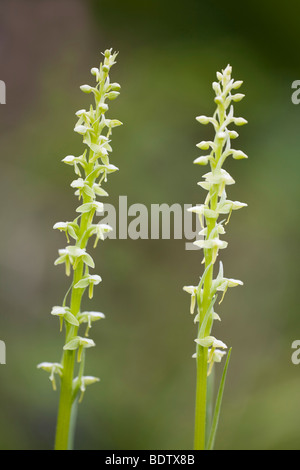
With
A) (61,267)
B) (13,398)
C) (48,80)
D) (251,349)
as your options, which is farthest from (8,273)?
Answer: (251,349)

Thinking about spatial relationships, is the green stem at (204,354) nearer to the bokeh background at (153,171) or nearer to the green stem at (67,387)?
the green stem at (67,387)

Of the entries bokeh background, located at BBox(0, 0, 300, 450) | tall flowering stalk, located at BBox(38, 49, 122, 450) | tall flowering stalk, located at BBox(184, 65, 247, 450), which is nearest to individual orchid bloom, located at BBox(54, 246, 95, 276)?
tall flowering stalk, located at BBox(38, 49, 122, 450)

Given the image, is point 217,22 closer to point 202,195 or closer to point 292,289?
point 202,195

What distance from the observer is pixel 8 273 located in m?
2.12

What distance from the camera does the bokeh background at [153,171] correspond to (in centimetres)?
201

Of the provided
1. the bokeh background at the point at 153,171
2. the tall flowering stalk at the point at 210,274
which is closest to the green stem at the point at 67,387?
the tall flowering stalk at the point at 210,274

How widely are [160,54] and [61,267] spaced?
1004 mm

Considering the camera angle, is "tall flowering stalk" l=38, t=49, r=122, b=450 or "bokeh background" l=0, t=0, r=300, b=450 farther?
"bokeh background" l=0, t=0, r=300, b=450

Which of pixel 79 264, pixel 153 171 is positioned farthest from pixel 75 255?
pixel 153 171

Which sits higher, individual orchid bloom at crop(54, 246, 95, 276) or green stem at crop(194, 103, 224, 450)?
individual orchid bloom at crop(54, 246, 95, 276)

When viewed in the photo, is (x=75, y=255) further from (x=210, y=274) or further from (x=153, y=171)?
(x=153, y=171)

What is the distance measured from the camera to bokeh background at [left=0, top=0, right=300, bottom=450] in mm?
2014

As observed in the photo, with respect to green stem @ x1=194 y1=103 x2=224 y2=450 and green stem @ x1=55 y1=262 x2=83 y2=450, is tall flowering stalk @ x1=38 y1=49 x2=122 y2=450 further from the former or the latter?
green stem @ x1=194 y1=103 x2=224 y2=450
